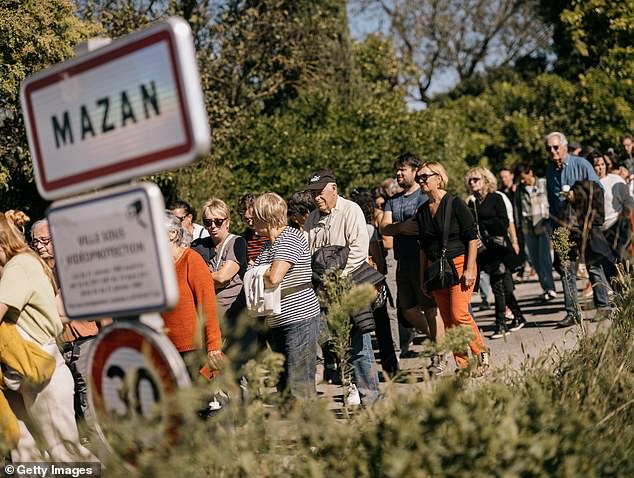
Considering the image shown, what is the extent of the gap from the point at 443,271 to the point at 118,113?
577 centimetres

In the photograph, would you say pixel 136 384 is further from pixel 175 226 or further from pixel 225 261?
pixel 225 261

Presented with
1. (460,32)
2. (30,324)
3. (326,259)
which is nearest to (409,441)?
(30,324)

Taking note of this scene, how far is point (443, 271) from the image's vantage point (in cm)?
884

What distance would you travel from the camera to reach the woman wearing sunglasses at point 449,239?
8883 mm

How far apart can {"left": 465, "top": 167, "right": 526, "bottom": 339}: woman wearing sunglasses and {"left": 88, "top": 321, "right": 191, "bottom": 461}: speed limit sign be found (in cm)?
893

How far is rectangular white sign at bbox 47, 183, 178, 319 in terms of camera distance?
10.4 feet

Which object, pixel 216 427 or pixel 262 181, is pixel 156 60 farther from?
pixel 262 181

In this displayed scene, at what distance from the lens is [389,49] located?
37062 mm

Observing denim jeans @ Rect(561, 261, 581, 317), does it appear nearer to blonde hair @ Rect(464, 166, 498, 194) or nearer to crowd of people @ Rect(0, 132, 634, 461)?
crowd of people @ Rect(0, 132, 634, 461)

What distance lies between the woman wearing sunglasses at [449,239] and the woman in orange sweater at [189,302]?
264 cm

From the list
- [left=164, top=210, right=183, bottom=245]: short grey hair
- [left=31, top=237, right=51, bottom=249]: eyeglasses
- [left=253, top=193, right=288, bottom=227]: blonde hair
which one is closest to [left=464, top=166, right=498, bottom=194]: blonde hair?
[left=253, top=193, right=288, bottom=227]: blonde hair

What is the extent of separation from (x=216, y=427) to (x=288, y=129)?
62.6 ft

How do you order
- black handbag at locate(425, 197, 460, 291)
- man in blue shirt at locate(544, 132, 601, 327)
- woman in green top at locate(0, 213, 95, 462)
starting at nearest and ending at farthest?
woman in green top at locate(0, 213, 95, 462), black handbag at locate(425, 197, 460, 291), man in blue shirt at locate(544, 132, 601, 327)

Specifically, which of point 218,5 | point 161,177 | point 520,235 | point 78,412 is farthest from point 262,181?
point 78,412
